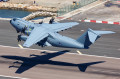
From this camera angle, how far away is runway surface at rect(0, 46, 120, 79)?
44156 mm

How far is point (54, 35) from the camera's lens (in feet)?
154

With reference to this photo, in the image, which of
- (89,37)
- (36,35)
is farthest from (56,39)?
(89,37)

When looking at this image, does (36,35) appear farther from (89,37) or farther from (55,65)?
(89,37)

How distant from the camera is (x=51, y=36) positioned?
4672cm

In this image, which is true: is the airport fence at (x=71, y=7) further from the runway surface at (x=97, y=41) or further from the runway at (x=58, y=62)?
the runway at (x=58, y=62)

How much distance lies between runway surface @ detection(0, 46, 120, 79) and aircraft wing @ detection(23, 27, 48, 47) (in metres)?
4.50

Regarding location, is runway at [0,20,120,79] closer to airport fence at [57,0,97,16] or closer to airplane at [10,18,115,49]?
airplane at [10,18,115,49]

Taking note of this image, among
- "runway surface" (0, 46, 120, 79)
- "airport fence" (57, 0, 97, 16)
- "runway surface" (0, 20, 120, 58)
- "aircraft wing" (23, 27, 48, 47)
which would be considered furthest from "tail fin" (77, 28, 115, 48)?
"airport fence" (57, 0, 97, 16)

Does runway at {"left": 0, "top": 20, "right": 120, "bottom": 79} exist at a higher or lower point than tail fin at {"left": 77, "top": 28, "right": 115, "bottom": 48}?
lower

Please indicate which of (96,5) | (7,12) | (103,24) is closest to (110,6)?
(96,5)

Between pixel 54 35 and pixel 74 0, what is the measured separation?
177 ft

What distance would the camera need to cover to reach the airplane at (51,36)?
142ft

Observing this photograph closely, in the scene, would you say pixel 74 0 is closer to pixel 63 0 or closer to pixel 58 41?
pixel 63 0

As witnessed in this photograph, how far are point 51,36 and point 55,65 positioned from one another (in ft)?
14.3
